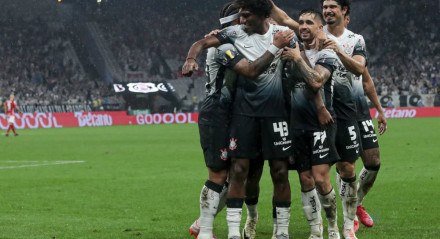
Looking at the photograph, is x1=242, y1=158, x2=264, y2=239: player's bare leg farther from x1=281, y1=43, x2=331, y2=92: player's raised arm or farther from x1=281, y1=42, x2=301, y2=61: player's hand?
x1=281, y1=42, x2=301, y2=61: player's hand

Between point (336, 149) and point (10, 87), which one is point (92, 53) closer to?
point (10, 87)

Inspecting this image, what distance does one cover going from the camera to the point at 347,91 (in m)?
9.23

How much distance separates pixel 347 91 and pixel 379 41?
5464cm

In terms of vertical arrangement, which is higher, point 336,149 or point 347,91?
point 347,91

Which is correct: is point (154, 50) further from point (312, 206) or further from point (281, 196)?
point (281, 196)

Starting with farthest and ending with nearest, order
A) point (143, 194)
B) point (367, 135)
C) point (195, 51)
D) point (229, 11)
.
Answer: point (143, 194)
point (367, 135)
point (229, 11)
point (195, 51)

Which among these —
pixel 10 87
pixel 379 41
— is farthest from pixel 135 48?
pixel 379 41

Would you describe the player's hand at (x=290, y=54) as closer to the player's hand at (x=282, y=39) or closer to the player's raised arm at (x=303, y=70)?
the player's raised arm at (x=303, y=70)

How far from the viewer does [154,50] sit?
65.5m

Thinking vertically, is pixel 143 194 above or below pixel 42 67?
above

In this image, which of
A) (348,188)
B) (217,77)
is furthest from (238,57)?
(348,188)

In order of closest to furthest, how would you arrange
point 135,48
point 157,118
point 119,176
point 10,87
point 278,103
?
point 278,103, point 119,176, point 157,118, point 10,87, point 135,48

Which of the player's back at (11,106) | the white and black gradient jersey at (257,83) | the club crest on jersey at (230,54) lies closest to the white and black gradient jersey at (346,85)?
the white and black gradient jersey at (257,83)

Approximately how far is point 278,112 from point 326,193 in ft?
3.53
